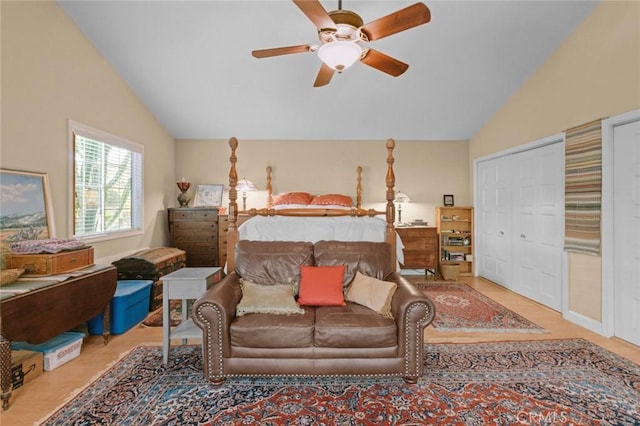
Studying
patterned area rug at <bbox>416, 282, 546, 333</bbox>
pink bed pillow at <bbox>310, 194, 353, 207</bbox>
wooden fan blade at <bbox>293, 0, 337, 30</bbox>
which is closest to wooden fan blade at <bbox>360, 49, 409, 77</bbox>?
wooden fan blade at <bbox>293, 0, 337, 30</bbox>

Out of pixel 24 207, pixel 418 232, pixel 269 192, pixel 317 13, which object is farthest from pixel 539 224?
pixel 24 207

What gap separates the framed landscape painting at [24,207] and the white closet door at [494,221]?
5.58 metres

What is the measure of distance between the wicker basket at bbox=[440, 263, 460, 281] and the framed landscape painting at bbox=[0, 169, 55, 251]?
201 inches

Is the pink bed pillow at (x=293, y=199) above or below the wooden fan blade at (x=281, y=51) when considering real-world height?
below

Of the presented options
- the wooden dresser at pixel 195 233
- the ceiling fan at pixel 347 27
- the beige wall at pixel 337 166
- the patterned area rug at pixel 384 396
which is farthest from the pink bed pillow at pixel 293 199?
the ceiling fan at pixel 347 27

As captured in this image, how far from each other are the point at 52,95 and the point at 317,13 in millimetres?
2776

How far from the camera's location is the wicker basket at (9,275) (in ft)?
6.85

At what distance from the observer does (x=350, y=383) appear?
2168 millimetres

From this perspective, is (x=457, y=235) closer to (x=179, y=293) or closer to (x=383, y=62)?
(x=383, y=62)

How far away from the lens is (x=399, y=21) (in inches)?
74.4

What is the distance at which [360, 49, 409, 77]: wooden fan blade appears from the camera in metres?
2.27

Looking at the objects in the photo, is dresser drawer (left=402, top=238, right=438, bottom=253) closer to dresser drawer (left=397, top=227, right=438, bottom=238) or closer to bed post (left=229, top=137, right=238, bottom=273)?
dresser drawer (left=397, top=227, right=438, bottom=238)

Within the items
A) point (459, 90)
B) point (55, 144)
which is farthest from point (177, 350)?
point (459, 90)

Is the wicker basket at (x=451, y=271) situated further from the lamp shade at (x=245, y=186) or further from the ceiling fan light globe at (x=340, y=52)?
the ceiling fan light globe at (x=340, y=52)
